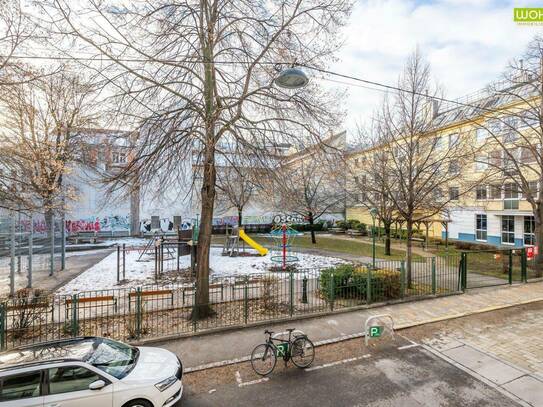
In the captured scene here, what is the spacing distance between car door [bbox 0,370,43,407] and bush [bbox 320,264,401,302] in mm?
8082

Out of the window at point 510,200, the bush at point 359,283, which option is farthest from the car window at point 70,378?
the window at point 510,200

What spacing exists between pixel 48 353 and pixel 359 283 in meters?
8.95

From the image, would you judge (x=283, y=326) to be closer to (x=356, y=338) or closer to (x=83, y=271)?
(x=356, y=338)

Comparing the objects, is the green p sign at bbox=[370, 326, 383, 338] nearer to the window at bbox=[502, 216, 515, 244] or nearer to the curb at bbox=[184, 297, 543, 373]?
the curb at bbox=[184, 297, 543, 373]

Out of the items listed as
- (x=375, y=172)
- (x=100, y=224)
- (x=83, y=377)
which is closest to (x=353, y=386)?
(x=83, y=377)

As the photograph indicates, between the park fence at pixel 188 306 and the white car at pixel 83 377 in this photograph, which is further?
the park fence at pixel 188 306

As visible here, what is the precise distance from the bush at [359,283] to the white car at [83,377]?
21.4 ft

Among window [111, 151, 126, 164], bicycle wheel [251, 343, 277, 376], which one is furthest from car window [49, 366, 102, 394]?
window [111, 151, 126, 164]

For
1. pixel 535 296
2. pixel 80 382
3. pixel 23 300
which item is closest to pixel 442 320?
pixel 535 296

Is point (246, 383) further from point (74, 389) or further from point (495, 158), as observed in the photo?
point (495, 158)

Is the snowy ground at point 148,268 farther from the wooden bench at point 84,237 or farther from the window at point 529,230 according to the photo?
the window at point 529,230

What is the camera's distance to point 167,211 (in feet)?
115

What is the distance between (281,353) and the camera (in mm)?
6180

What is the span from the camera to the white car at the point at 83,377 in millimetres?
4082
